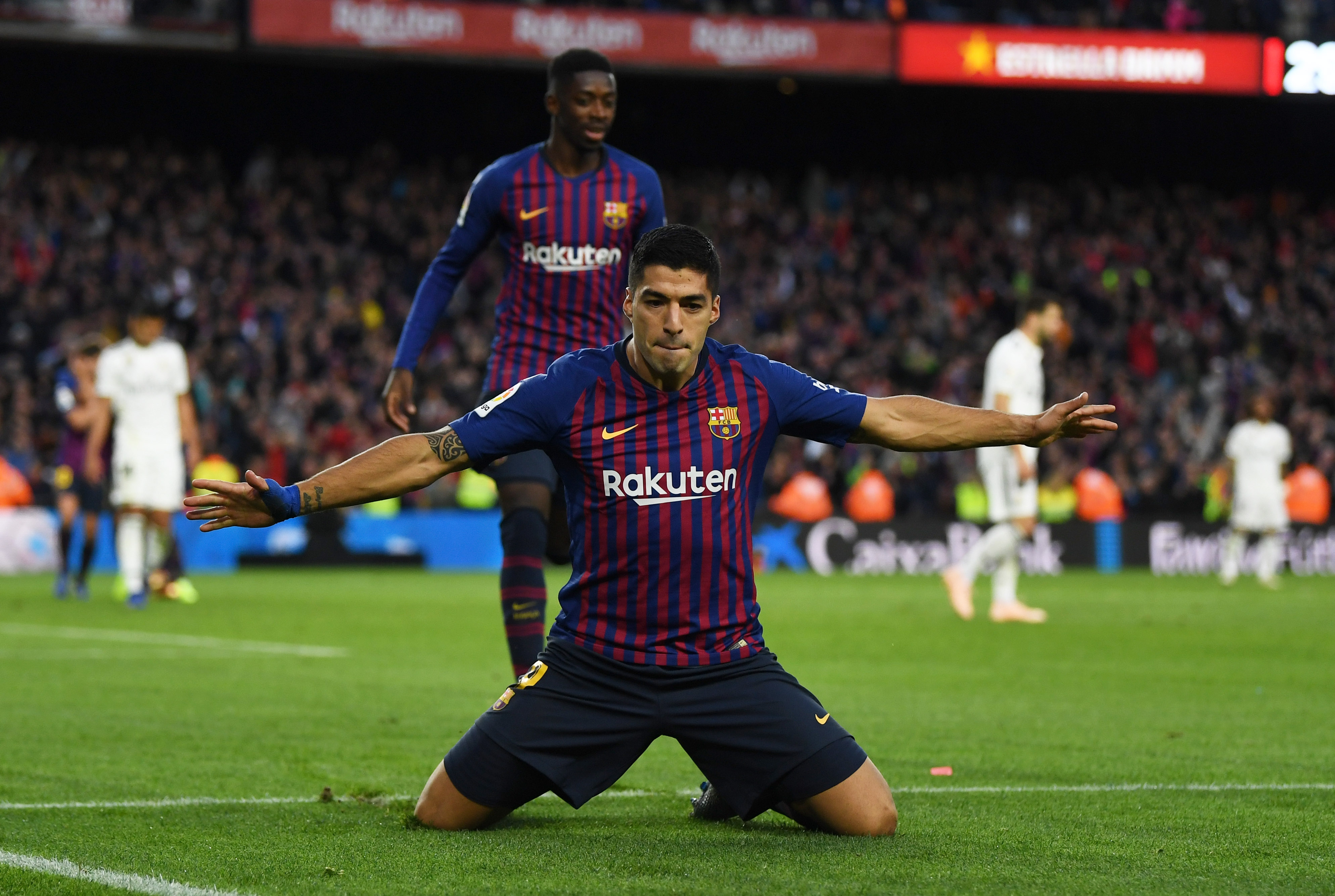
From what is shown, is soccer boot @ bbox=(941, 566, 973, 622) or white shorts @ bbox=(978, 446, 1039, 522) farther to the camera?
soccer boot @ bbox=(941, 566, 973, 622)

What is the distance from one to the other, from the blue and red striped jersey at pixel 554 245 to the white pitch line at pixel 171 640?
432 cm

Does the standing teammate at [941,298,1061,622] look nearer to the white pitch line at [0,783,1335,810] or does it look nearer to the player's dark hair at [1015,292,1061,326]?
the player's dark hair at [1015,292,1061,326]

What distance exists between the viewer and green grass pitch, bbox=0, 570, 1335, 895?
13.4ft

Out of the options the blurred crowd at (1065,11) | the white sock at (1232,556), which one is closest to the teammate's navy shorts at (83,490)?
the white sock at (1232,556)

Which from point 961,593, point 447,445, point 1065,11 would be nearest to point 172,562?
point 961,593

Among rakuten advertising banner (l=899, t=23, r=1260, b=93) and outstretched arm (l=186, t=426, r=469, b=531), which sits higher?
rakuten advertising banner (l=899, t=23, r=1260, b=93)

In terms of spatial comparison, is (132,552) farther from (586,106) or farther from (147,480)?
(586,106)

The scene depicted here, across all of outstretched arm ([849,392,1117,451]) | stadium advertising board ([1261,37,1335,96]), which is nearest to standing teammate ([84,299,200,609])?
outstretched arm ([849,392,1117,451])

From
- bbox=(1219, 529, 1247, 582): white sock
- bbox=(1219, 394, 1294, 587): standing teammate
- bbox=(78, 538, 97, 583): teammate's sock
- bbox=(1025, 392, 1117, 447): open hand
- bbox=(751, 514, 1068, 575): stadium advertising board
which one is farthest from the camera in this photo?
bbox=(751, 514, 1068, 575): stadium advertising board

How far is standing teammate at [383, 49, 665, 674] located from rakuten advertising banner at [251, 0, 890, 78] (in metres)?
18.1

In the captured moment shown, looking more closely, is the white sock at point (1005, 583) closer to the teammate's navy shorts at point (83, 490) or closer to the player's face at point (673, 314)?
the teammate's navy shorts at point (83, 490)

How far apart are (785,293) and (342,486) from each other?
24.8 meters

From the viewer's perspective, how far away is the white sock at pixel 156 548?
14391 mm

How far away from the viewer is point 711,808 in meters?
4.85
